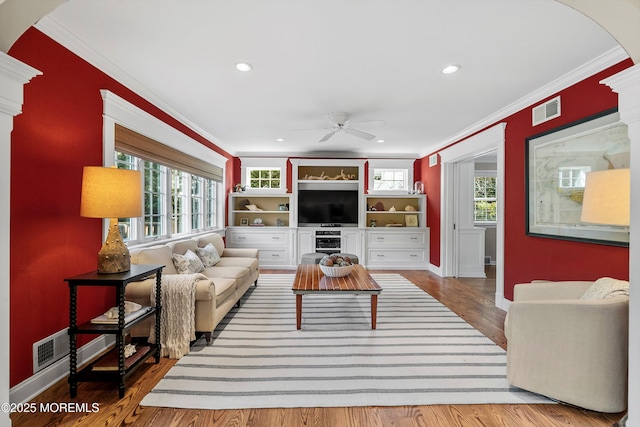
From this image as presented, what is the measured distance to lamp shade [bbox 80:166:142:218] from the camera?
2014 millimetres

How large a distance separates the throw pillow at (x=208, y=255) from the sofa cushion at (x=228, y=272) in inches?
5.4

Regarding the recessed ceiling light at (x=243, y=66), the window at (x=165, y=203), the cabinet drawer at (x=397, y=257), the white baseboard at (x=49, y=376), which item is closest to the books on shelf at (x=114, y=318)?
the white baseboard at (x=49, y=376)

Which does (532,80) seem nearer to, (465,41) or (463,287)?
(465,41)

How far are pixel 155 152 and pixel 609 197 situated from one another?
3.86 metres

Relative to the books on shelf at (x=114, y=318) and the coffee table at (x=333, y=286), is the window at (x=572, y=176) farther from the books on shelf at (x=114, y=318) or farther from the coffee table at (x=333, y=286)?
the books on shelf at (x=114, y=318)

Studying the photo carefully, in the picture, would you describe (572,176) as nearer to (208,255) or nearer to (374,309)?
(374,309)

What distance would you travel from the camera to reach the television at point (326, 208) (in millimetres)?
6719

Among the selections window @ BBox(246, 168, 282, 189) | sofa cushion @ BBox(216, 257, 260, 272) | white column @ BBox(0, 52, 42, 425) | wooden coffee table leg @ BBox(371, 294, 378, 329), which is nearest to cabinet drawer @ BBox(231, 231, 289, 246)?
window @ BBox(246, 168, 282, 189)

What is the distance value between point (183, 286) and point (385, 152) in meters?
5.14

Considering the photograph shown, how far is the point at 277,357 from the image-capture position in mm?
2529

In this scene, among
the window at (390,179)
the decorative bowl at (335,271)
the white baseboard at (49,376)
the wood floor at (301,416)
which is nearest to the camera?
the wood floor at (301,416)

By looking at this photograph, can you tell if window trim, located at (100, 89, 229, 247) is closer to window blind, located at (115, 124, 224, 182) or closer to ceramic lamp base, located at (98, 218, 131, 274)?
window blind, located at (115, 124, 224, 182)

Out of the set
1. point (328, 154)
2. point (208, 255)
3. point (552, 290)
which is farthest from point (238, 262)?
point (552, 290)

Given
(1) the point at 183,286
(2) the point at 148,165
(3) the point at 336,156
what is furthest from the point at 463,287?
(2) the point at 148,165
